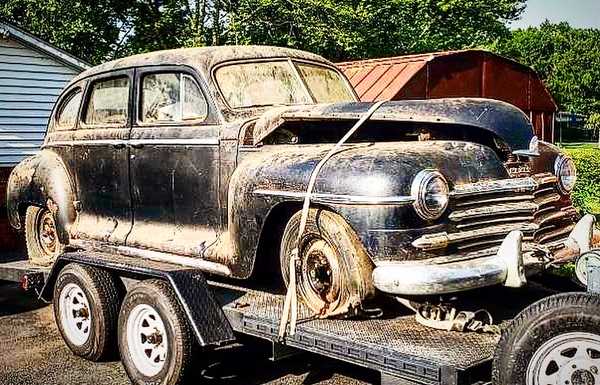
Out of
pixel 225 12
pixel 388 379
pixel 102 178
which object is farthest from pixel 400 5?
pixel 388 379

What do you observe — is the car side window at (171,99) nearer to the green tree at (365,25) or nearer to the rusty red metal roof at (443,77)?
the rusty red metal roof at (443,77)

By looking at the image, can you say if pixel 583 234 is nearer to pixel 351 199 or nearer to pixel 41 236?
pixel 351 199

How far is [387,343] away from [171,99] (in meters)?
2.84

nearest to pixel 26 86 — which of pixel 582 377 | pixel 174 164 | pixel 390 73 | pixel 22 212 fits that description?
pixel 390 73

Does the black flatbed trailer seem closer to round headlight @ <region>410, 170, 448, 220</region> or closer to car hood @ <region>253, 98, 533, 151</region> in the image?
round headlight @ <region>410, 170, 448, 220</region>

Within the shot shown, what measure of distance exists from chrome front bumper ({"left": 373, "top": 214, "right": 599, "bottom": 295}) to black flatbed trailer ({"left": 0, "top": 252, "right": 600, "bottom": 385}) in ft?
0.84

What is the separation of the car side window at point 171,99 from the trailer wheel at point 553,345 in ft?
9.32

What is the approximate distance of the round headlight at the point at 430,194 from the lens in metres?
3.85

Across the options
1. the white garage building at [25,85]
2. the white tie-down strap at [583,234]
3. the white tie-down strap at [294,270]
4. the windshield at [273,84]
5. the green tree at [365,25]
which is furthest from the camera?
the green tree at [365,25]

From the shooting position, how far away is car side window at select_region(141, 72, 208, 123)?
5.44 m

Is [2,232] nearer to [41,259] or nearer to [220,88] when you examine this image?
[41,259]

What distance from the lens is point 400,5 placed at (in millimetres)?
34562

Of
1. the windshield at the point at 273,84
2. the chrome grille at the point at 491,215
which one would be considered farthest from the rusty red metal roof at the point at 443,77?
the chrome grille at the point at 491,215

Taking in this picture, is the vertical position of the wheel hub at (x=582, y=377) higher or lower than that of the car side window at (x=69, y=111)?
lower
